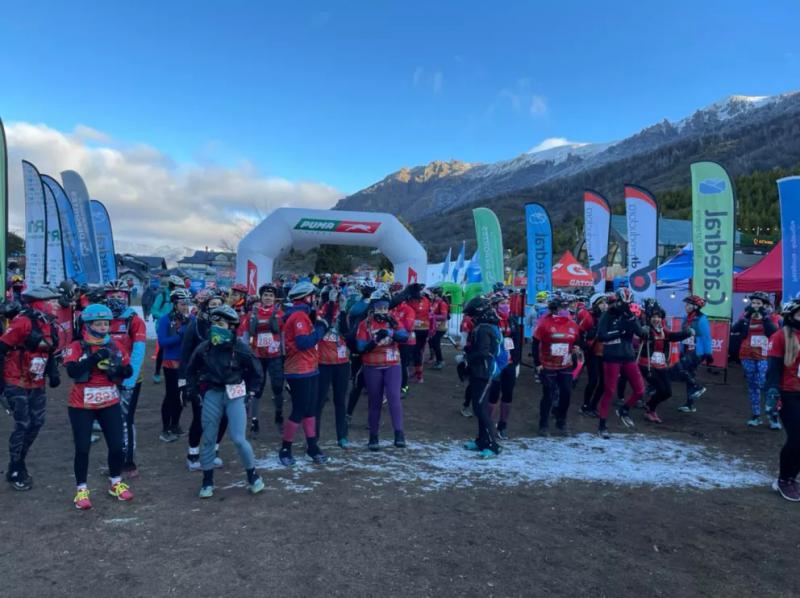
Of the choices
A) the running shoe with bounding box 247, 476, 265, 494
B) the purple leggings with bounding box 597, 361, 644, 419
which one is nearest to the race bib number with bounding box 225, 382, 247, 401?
the running shoe with bounding box 247, 476, 265, 494

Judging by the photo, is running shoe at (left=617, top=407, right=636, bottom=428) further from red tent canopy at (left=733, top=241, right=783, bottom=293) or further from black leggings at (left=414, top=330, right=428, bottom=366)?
red tent canopy at (left=733, top=241, right=783, bottom=293)

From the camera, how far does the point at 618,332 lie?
6.82m

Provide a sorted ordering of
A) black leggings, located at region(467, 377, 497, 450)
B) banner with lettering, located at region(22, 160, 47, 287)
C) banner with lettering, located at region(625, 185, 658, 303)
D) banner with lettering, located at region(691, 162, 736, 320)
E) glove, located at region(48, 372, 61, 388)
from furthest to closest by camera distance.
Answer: banner with lettering, located at region(625, 185, 658, 303)
banner with lettering, located at region(22, 160, 47, 287)
banner with lettering, located at region(691, 162, 736, 320)
black leggings, located at region(467, 377, 497, 450)
glove, located at region(48, 372, 61, 388)

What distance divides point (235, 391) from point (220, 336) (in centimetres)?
49

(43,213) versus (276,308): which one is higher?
(43,213)

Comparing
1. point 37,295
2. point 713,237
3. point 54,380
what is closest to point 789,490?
point 54,380

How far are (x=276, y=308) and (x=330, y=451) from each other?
2.02m

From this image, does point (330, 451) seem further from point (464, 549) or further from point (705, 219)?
point (705, 219)

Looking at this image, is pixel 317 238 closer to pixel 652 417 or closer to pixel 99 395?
pixel 652 417

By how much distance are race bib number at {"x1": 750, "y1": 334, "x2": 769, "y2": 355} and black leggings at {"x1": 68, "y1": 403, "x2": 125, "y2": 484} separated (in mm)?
8310

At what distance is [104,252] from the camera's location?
16.6 meters

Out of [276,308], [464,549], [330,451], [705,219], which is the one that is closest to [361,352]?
[330,451]

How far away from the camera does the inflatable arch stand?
15.4m

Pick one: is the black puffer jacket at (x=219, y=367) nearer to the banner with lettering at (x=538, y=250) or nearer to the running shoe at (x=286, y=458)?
the running shoe at (x=286, y=458)
